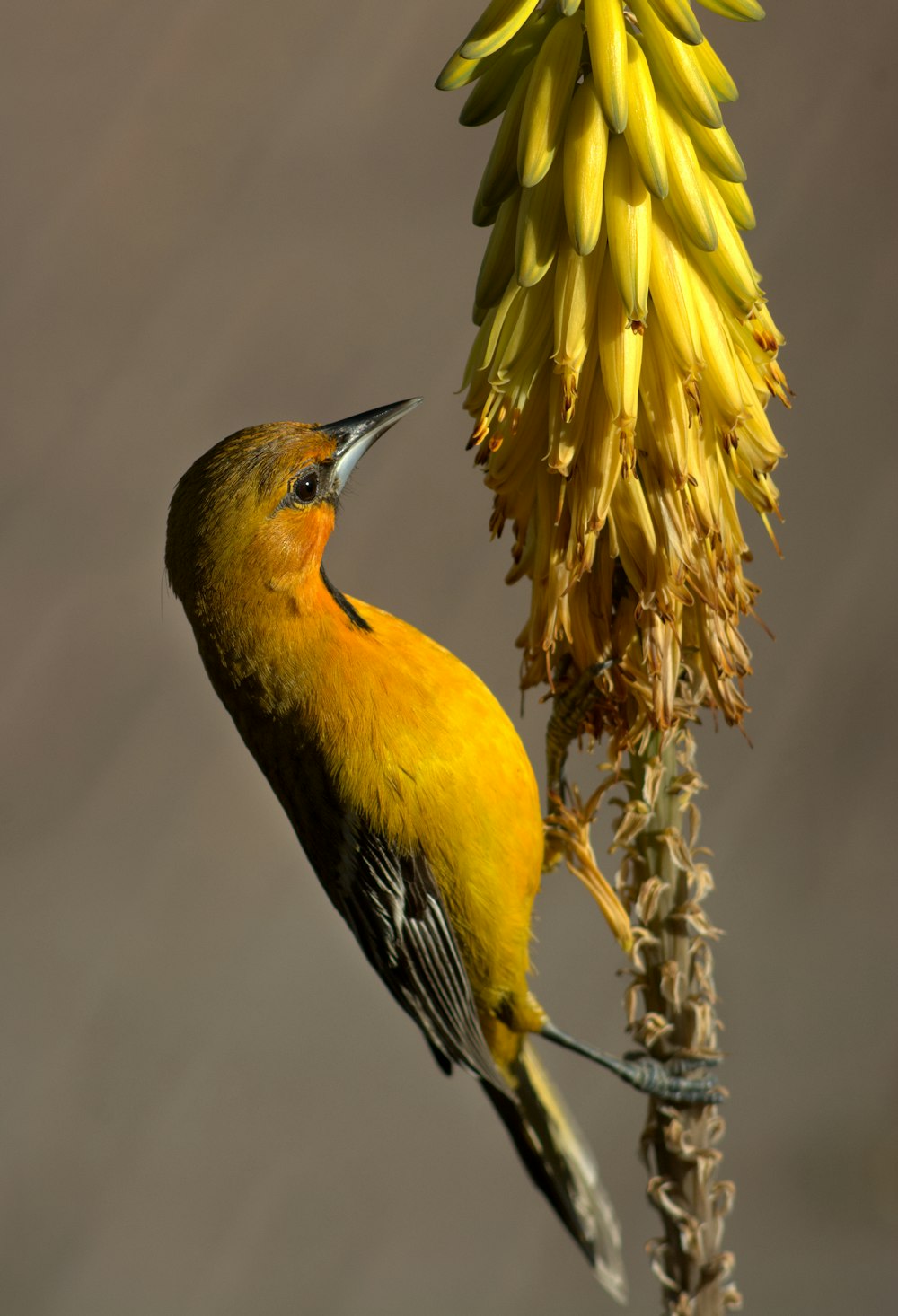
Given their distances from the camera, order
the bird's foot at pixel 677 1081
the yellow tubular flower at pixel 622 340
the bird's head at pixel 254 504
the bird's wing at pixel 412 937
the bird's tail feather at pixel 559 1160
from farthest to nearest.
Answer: the bird's tail feather at pixel 559 1160 < the bird's wing at pixel 412 937 < the bird's head at pixel 254 504 < the bird's foot at pixel 677 1081 < the yellow tubular flower at pixel 622 340

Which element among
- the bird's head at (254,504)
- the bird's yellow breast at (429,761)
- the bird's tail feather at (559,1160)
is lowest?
the bird's tail feather at (559,1160)

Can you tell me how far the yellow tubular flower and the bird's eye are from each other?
42 cm

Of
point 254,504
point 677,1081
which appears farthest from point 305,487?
point 677,1081

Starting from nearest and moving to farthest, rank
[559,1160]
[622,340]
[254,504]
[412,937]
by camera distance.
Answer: [622,340]
[254,504]
[412,937]
[559,1160]

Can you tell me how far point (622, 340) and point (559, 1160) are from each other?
4.41 ft

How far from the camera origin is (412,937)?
1664mm

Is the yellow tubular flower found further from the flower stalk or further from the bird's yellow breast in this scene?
the bird's yellow breast

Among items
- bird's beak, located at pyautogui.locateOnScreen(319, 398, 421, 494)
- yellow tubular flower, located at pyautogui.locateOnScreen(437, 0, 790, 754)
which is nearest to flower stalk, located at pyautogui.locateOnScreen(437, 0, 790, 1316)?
yellow tubular flower, located at pyautogui.locateOnScreen(437, 0, 790, 754)

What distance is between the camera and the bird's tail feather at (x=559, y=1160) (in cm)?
178

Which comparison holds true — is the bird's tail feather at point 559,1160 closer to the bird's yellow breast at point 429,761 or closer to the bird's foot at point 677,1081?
the bird's yellow breast at point 429,761

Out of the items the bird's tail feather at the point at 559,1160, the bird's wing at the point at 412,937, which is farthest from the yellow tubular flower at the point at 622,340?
the bird's tail feather at the point at 559,1160

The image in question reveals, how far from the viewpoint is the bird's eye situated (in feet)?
5.02

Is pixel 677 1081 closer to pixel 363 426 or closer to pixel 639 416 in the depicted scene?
pixel 639 416

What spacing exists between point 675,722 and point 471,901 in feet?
1.72
